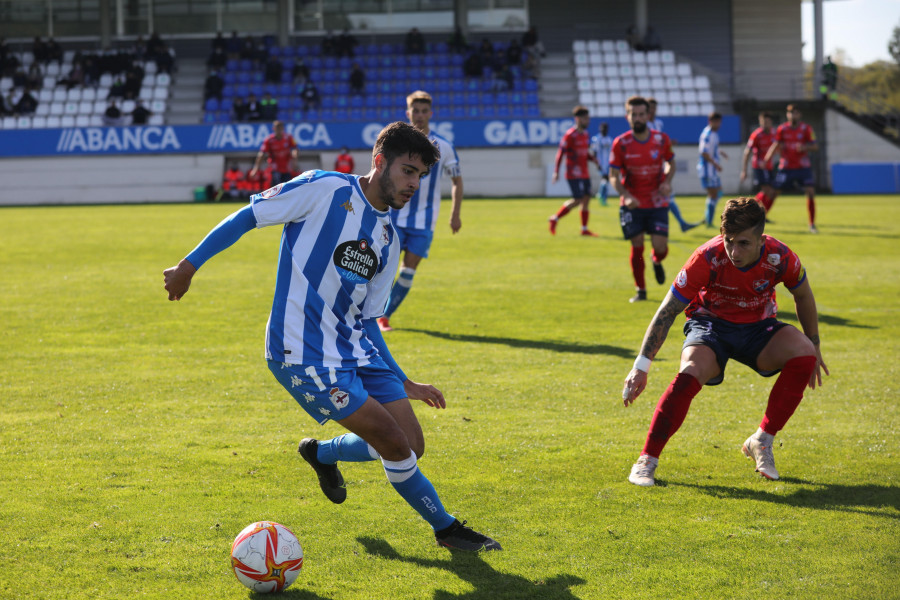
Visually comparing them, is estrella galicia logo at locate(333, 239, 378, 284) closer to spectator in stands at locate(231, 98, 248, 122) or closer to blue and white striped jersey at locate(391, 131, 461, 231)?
blue and white striped jersey at locate(391, 131, 461, 231)

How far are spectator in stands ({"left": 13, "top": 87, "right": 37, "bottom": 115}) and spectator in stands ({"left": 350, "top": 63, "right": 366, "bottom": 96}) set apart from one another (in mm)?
11625

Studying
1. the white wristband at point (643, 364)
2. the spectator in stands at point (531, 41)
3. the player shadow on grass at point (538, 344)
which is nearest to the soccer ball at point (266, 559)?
the white wristband at point (643, 364)

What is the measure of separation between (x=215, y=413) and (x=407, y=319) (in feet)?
12.7

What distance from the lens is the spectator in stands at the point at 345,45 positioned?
35.1 meters

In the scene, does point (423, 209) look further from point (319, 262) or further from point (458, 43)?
point (458, 43)

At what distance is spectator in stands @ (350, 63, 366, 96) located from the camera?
33344mm

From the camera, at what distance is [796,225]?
19.3 meters

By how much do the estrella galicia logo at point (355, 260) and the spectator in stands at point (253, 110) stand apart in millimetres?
29223

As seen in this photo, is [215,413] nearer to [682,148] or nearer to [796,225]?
[796,225]

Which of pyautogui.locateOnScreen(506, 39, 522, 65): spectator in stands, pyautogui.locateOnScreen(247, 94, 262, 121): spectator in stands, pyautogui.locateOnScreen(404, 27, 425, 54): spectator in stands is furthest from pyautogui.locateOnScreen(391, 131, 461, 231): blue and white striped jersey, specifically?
pyautogui.locateOnScreen(404, 27, 425, 54): spectator in stands

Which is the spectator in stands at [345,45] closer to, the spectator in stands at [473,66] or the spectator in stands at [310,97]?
the spectator in stands at [310,97]

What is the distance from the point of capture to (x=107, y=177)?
31203 mm

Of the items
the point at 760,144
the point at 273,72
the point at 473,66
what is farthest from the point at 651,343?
A: the point at 273,72

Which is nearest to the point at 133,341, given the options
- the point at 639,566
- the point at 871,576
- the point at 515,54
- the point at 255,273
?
the point at 255,273
